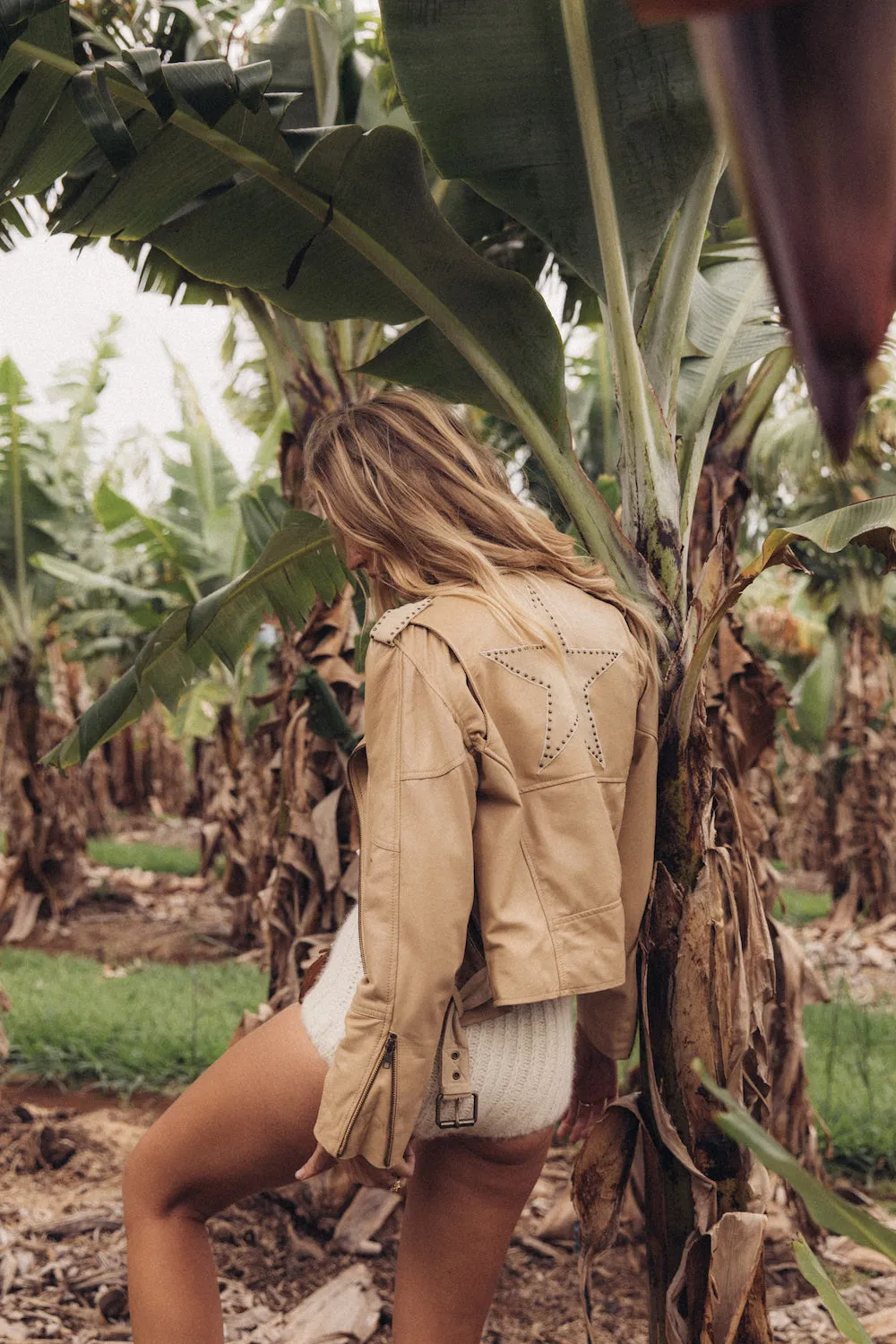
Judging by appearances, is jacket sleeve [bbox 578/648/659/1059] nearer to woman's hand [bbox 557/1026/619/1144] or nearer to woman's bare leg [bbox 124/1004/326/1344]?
woman's hand [bbox 557/1026/619/1144]

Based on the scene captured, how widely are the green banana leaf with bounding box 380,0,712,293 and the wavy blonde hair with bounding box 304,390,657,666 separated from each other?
590 mm

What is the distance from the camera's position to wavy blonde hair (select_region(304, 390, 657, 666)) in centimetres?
188

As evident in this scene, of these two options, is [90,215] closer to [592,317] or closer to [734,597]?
[734,597]

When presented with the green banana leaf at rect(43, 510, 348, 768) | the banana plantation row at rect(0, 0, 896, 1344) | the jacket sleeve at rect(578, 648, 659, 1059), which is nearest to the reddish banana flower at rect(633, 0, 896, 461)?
the banana plantation row at rect(0, 0, 896, 1344)

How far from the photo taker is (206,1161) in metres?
1.88

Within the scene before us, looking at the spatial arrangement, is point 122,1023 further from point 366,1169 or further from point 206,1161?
point 366,1169

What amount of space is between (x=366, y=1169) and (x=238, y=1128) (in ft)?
0.75

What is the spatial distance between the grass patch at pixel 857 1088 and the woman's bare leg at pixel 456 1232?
2237 millimetres

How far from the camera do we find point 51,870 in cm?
979

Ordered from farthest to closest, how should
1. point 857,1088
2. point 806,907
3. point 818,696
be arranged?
point 818,696
point 806,907
point 857,1088

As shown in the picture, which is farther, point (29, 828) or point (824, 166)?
point (29, 828)

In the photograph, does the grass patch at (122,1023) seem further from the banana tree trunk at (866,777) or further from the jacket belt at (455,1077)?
the banana tree trunk at (866,777)

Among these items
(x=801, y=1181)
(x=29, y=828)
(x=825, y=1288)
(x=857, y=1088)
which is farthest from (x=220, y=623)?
(x=29, y=828)

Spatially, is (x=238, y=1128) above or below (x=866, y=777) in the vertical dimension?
above
